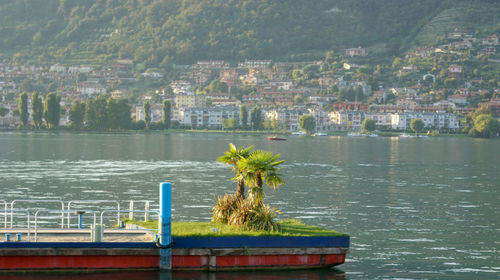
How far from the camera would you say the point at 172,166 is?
3342 inches

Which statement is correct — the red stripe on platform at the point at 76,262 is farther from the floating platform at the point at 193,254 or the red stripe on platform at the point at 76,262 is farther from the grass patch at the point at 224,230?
the grass patch at the point at 224,230

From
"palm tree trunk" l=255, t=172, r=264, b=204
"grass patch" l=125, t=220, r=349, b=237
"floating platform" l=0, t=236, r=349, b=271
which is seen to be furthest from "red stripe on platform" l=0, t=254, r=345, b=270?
"palm tree trunk" l=255, t=172, r=264, b=204

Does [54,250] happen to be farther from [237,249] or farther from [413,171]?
[413,171]

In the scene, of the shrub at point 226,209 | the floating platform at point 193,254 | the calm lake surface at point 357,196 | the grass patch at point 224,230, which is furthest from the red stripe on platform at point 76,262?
the shrub at point 226,209

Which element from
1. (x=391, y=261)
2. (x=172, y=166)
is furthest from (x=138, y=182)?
(x=391, y=261)

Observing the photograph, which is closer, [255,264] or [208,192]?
[255,264]

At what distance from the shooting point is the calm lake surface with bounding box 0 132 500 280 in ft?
103

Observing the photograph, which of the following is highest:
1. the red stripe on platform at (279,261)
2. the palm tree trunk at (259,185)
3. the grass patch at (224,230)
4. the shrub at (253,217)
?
the palm tree trunk at (259,185)

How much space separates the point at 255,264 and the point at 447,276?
261 inches

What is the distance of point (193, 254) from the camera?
27375 mm

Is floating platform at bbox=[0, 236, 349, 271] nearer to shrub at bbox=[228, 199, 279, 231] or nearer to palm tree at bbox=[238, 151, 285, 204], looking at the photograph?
shrub at bbox=[228, 199, 279, 231]

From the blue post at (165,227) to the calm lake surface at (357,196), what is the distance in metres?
0.48

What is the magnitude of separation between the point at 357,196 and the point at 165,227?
3067cm

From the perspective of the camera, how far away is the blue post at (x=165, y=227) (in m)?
26.6
